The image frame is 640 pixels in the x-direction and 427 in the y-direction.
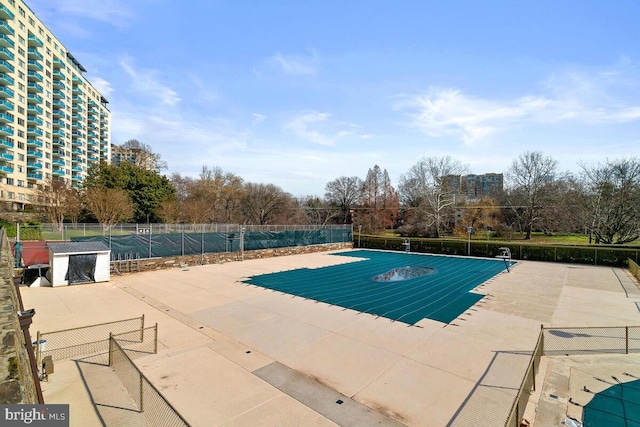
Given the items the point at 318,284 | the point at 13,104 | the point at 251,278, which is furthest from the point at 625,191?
the point at 13,104

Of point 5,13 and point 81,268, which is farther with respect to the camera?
point 5,13

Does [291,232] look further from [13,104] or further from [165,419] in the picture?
[13,104]

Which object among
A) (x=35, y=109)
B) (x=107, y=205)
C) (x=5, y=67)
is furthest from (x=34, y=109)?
(x=107, y=205)

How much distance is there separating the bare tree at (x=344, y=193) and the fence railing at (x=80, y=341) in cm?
4769

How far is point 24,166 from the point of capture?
5094 cm

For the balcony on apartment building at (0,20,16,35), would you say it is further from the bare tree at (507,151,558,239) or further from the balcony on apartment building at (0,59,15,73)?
the bare tree at (507,151,558,239)

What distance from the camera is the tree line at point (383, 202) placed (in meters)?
30.3

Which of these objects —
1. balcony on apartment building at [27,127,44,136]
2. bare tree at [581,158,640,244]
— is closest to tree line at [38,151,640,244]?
bare tree at [581,158,640,244]

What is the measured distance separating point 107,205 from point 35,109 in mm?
40035

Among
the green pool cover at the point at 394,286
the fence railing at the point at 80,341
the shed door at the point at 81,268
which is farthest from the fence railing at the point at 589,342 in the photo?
the shed door at the point at 81,268

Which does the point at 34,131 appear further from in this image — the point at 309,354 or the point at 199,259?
the point at 309,354

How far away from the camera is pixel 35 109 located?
5294cm

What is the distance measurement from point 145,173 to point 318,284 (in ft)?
104

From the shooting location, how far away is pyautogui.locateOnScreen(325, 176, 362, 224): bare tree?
56.2 m
